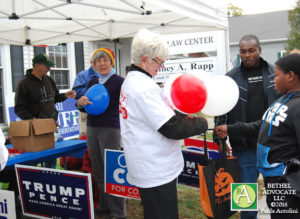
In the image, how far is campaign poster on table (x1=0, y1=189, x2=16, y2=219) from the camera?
2.28 metres

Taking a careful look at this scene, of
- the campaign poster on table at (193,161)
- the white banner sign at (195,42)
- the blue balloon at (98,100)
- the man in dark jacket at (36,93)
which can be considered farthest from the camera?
the white banner sign at (195,42)

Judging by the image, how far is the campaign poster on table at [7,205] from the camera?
2.28 meters

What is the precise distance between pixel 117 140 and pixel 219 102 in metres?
1.31

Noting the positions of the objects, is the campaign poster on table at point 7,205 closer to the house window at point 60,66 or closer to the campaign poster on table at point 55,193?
the campaign poster on table at point 55,193

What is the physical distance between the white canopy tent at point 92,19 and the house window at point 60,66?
12.4 feet

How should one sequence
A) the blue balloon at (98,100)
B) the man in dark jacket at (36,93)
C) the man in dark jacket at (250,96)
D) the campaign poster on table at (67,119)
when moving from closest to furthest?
the man in dark jacket at (250,96) → the blue balloon at (98,100) → the man in dark jacket at (36,93) → the campaign poster on table at (67,119)

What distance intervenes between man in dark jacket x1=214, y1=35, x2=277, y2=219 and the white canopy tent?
0.76 metres

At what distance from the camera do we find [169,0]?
2.53 metres

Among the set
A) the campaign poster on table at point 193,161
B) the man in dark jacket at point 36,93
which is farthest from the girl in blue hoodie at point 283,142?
the man in dark jacket at point 36,93

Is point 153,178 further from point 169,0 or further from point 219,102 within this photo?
point 169,0

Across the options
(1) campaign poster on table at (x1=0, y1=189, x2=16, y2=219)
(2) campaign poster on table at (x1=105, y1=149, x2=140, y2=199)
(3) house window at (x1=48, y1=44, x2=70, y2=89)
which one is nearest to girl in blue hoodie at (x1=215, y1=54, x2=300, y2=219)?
(2) campaign poster on table at (x1=105, y1=149, x2=140, y2=199)

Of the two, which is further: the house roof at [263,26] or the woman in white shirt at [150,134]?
the house roof at [263,26]


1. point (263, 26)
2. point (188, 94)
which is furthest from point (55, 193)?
point (263, 26)

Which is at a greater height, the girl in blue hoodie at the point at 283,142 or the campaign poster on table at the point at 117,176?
the girl in blue hoodie at the point at 283,142
